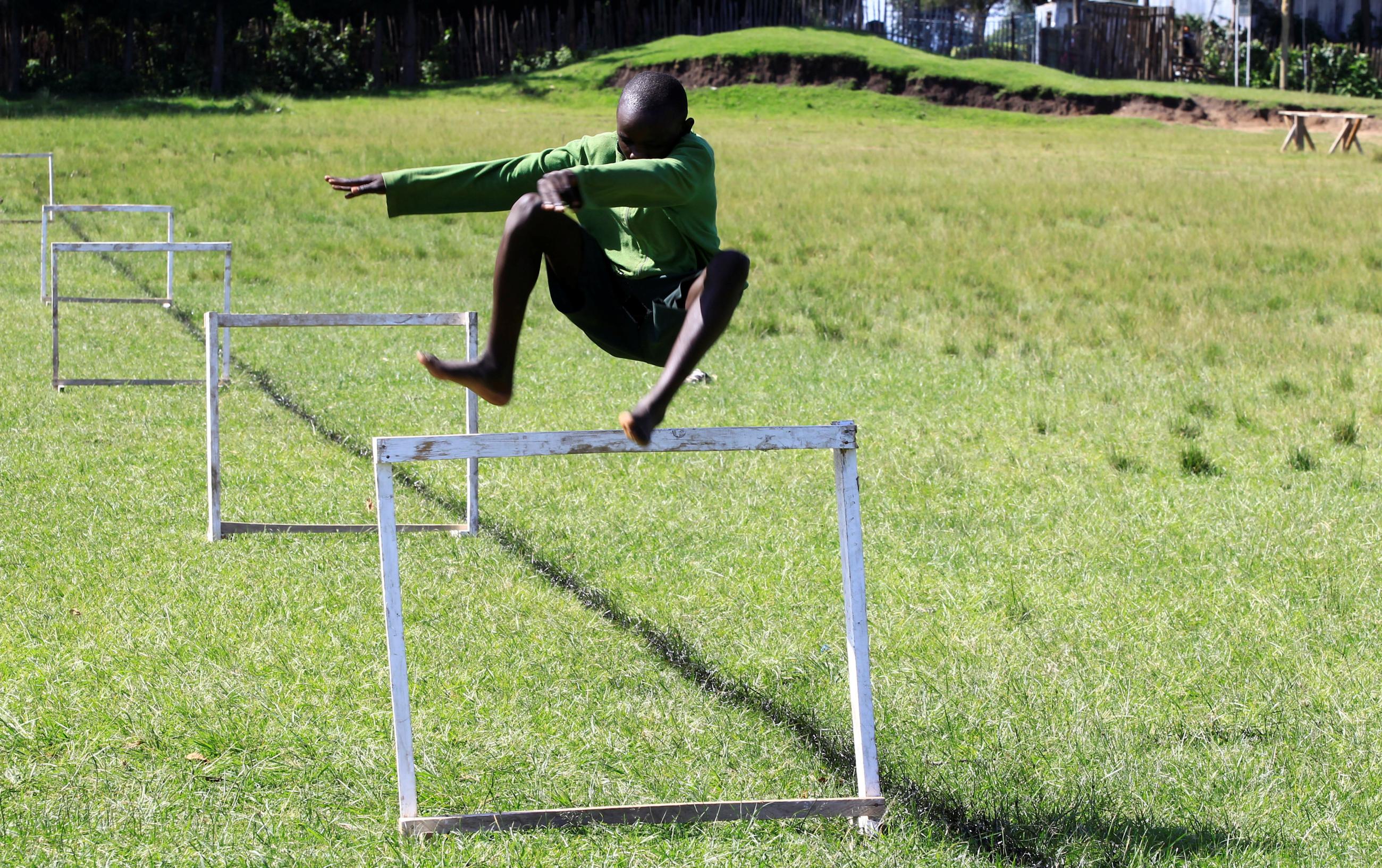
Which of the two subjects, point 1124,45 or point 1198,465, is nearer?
point 1198,465

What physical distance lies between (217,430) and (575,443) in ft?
11.8

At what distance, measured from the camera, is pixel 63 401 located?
9492 mm

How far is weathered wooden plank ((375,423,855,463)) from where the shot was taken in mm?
3469

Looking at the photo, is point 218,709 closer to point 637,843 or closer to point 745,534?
point 637,843

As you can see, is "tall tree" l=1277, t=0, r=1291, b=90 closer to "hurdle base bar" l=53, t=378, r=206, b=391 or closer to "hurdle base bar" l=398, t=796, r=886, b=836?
"hurdle base bar" l=53, t=378, r=206, b=391

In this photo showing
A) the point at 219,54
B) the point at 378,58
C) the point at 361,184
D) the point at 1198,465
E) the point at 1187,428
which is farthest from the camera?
the point at 378,58

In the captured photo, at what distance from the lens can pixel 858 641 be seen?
145 inches

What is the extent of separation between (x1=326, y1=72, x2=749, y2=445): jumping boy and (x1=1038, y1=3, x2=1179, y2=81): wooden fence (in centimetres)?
4718

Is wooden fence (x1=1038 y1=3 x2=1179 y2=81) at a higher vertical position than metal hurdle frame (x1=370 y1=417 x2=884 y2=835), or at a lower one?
higher

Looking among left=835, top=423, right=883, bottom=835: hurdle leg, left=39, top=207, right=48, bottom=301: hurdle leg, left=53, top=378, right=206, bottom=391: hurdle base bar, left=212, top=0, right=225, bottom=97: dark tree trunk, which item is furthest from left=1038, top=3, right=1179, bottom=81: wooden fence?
left=835, top=423, right=883, bottom=835: hurdle leg

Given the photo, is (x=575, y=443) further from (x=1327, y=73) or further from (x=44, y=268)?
(x=1327, y=73)

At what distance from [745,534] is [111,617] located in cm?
287

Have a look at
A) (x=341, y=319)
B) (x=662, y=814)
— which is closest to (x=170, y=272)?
(x=341, y=319)

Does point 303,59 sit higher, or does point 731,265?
point 303,59
